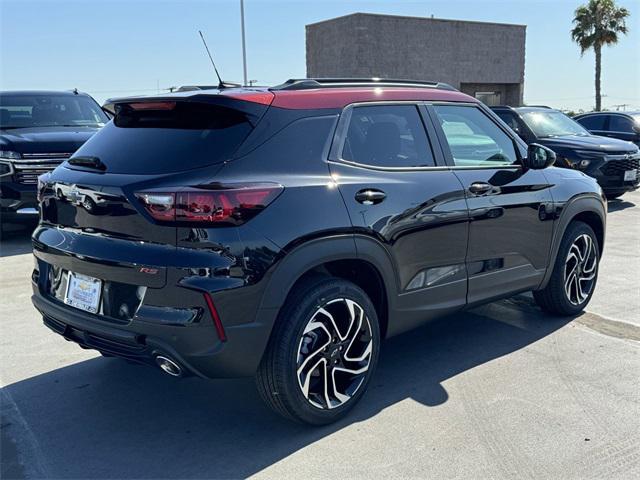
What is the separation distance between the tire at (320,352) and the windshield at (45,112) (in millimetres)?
7078

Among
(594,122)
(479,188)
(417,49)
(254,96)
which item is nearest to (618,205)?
(594,122)

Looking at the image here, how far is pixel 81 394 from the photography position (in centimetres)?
371

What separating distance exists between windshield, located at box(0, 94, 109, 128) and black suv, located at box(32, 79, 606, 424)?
6094 mm

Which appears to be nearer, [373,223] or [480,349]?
[373,223]

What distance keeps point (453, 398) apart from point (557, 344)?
4.27ft

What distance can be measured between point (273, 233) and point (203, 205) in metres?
0.35

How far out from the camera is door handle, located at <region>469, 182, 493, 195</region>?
400 cm

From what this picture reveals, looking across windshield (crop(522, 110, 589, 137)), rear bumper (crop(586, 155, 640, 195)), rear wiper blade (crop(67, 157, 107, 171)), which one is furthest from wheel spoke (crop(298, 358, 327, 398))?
windshield (crop(522, 110, 589, 137))

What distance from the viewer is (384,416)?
3.43 meters

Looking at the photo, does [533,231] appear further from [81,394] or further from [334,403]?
[81,394]

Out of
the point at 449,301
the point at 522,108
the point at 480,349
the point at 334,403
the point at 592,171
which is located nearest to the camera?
the point at 334,403

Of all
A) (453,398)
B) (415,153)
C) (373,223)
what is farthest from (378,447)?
(415,153)

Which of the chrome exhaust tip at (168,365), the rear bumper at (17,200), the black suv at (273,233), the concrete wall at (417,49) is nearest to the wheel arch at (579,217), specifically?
the black suv at (273,233)

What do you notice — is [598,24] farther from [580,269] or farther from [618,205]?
[580,269]
